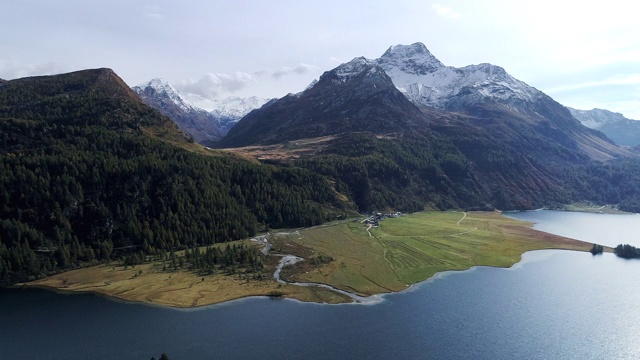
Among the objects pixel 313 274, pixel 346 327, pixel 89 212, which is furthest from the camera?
pixel 89 212

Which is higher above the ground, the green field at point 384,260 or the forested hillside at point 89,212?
the forested hillside at point 89,212

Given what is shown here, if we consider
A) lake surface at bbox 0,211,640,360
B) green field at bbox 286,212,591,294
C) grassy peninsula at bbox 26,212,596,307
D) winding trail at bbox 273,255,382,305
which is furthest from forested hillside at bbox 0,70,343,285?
green field at bbox 286,212,591,294

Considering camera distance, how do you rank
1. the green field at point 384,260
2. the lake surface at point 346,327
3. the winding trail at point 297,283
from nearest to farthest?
the lake surface at point 346,327, the winding trail at point 297,283, the green field at point 384,260

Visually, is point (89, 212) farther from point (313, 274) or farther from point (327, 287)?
point (327, 287)

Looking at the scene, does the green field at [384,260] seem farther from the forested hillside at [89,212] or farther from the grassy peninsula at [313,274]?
the forested hillside at [89,212]

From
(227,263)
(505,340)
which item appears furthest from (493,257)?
(227,263)

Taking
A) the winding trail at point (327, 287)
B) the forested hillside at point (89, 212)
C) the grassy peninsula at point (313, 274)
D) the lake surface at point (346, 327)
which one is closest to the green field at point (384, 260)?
the grassy peninsula at point (313, 274)

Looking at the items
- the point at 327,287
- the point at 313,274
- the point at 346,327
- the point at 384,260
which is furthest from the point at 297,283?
the point at 384,260

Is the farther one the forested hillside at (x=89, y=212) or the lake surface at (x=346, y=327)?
the forested hillside at (x=89, y=212)

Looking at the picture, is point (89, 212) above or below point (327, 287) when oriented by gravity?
above
